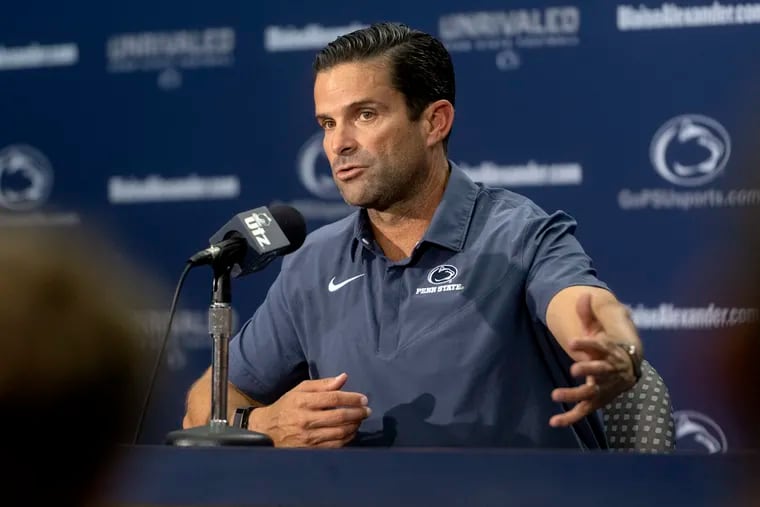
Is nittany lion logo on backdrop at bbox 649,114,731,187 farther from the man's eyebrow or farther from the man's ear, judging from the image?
the man's eyebrow

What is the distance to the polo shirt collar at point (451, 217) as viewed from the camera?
2367mm

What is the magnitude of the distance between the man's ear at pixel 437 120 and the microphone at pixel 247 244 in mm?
774

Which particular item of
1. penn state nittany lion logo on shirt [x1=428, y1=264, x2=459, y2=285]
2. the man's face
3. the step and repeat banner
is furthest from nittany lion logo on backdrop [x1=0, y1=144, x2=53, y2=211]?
penn state nittany lion logo on shirt [x1=428, y1=264, x2=459, y2=285]

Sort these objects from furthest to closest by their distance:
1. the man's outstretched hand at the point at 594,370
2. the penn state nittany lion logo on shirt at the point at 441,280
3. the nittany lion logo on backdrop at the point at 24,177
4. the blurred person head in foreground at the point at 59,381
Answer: the nittany lion logo on backdrop at the point at 24,177
the penn state nittany lion logo on shirt at the point at 441,280
the man's outstretched hand at the point at 594,370
the blurred person head in foreground at the point at 59,381

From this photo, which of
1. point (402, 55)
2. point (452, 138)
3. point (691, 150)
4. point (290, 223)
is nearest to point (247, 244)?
point (290, 223)

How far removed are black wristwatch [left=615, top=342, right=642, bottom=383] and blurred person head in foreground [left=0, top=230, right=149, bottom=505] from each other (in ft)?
3.84

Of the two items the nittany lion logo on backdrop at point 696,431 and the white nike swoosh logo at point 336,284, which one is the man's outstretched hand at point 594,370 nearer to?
the white nike swoosh logo at point 336,284

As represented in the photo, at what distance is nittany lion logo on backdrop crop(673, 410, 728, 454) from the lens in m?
3.51

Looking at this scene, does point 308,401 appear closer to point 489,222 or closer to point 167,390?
point 489,222

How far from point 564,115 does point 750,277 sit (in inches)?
120

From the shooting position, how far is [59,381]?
A: 600 mm

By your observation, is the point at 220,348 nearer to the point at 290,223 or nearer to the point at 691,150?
the point at 290,223

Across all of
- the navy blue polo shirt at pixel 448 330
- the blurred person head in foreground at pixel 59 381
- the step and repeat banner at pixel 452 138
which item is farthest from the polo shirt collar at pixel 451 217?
the blurred person head in foreground at pixel 59 381

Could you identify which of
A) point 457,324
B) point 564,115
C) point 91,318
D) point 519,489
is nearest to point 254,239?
point 457,324
